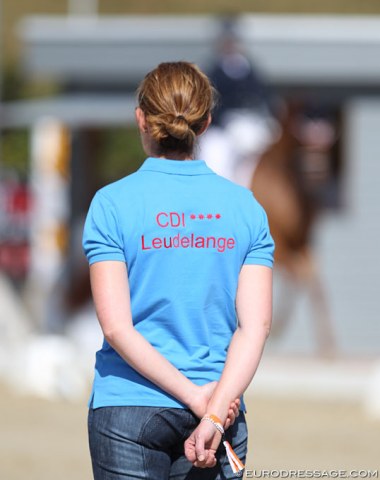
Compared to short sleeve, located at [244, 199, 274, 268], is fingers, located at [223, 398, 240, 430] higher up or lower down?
lower down

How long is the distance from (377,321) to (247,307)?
9.75 meters

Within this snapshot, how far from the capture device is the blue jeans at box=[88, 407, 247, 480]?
3.12m

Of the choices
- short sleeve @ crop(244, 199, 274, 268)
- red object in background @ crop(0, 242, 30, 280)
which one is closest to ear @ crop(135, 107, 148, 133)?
short sleeve @ crop(244, 199, 274, 268)

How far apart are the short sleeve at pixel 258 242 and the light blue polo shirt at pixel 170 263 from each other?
2 cm

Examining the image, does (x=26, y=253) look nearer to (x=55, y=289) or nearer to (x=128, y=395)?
(x=55, y=289)

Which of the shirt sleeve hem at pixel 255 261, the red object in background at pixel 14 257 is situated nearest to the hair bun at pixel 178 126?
the shirt sleeve hem at pixel 255 261

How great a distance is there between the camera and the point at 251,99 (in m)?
11.4

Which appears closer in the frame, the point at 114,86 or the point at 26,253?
the point at 114,86

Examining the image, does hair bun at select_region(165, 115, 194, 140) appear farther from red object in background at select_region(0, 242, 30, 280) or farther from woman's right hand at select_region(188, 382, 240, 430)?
red object in background at select_region(0, 242, 30, 280)

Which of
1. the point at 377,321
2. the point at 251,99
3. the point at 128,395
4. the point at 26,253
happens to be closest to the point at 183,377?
the point at 128,395

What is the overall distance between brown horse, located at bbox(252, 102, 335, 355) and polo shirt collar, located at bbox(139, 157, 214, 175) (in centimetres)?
880

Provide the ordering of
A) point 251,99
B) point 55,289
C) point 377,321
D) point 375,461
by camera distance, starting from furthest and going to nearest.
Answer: point 55,289, point 377,321, point 251,99, point 375,461

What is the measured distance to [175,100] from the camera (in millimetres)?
3174

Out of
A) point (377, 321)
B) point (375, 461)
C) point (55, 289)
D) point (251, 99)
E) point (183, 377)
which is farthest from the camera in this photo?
point (55, 289)
